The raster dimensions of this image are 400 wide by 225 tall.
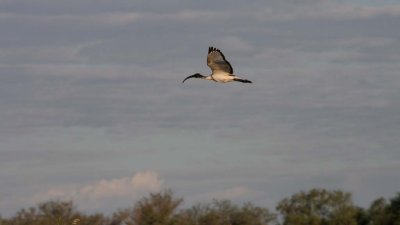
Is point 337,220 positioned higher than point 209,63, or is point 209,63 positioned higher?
point 337,220

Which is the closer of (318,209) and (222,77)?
(222,77)

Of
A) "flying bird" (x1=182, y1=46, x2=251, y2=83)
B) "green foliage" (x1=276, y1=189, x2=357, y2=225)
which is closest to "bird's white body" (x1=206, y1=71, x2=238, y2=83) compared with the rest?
"flying bird" (x1=182, y1=46, x2=251, y2=83)

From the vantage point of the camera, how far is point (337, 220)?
77312 millimetres

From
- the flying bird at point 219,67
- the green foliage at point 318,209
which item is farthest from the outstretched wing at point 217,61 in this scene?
the green foliage at point 318,209

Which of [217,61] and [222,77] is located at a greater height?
[217,61]

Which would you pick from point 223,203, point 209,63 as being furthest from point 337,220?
point 209,63

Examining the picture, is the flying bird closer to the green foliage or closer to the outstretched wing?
the outstretched wing

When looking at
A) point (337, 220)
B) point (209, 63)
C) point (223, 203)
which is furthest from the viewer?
point (223, 203)

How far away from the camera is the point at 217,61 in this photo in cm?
3544

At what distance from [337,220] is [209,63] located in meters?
43.1

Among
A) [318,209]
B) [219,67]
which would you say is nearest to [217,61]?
[219,67]

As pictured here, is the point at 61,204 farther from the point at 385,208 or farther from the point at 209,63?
the point at 209,63

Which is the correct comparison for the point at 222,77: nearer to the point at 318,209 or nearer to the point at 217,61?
the point at 217,61

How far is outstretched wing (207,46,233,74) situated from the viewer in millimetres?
35125
